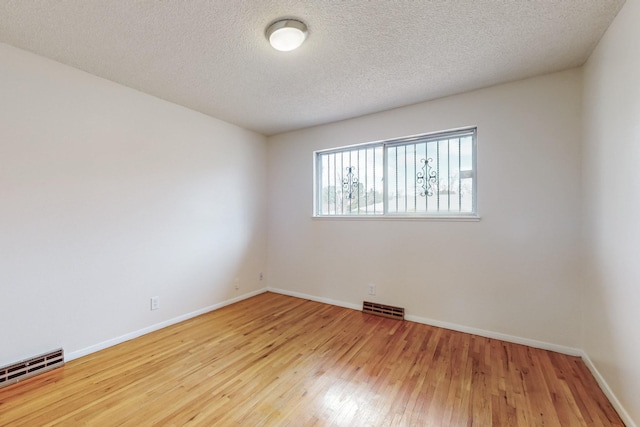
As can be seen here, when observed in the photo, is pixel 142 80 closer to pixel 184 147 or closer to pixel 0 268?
pixel 184 147

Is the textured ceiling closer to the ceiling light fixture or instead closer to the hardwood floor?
the ceiling light fixture

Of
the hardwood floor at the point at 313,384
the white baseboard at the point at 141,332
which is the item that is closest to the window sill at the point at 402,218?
the hardwood floor at the point at 313,384

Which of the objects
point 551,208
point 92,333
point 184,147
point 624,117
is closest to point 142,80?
point 184,147

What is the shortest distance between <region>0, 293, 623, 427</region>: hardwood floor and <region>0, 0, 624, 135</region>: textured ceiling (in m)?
2.45

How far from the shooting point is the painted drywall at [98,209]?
2.03 m

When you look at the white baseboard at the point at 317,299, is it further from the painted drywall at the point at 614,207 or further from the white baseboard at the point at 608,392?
the painted drywall at the point at 614,207

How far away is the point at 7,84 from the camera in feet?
6.50

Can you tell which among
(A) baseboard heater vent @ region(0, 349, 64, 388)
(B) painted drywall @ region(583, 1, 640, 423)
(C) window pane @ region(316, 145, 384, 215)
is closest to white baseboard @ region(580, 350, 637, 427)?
(B) painted drywall @ region(583, 1, 640, 423)

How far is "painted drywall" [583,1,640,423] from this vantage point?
1520 millimetres

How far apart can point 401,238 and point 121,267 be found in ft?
A: 9.55

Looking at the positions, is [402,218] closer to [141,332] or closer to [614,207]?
[614,207]

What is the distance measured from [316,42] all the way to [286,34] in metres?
0.27

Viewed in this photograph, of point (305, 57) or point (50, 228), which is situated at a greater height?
point (305, 57)

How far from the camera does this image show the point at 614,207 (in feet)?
5.75
